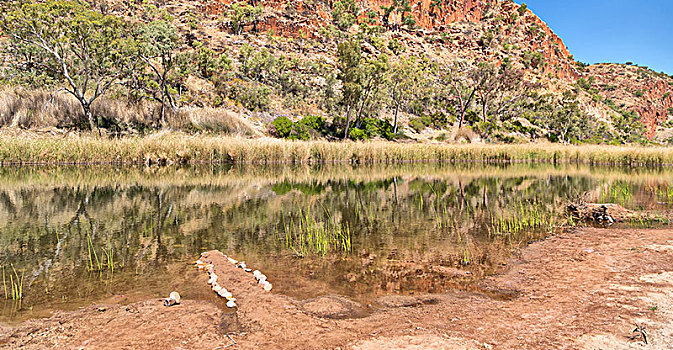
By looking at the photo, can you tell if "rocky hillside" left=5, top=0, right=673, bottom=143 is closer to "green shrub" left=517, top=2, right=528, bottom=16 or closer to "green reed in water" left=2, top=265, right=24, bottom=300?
"green shrub" left=517, top=2, right=528, bottom=16

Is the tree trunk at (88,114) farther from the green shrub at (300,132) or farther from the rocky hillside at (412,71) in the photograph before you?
the green shrub at (300,132)

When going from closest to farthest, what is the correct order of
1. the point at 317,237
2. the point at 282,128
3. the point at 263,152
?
the point at 317,237, the point at 263,152, the point at 282,128

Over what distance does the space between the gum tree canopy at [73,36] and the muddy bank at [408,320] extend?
26201 mm

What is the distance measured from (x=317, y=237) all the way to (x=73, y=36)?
26.0 m

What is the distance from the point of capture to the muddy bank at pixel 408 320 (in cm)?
251

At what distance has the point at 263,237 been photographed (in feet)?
19.0

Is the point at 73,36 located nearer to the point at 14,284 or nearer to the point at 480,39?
the point at 14,284

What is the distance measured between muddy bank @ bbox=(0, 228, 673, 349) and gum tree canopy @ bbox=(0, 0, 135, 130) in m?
26.2

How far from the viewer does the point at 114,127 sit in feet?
90.6

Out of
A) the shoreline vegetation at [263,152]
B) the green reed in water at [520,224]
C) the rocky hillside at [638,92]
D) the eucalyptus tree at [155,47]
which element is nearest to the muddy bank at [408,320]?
the green reed in water at [520,224]

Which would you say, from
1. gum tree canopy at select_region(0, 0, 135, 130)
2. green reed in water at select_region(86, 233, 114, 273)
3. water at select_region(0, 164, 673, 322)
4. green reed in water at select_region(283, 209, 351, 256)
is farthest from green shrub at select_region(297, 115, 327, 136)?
green reed in water at select_region(86, 233, 114, 273)

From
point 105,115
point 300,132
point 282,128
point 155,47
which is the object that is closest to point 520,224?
point 282,128

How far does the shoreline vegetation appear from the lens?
1900cm

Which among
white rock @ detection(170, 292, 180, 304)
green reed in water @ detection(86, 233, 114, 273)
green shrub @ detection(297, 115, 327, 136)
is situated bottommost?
green reed in water @ detection(86, 233, 114, 273)
